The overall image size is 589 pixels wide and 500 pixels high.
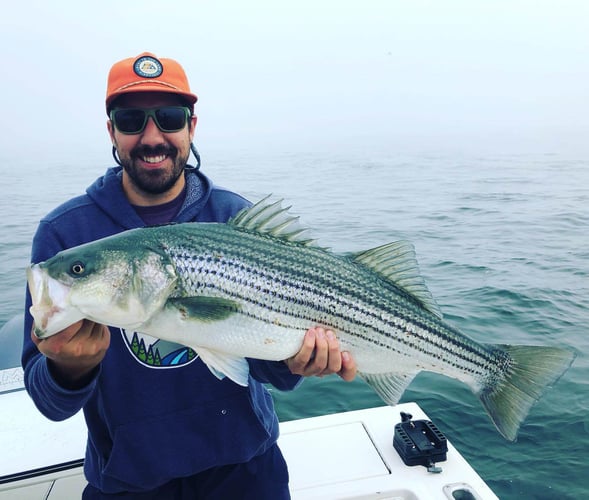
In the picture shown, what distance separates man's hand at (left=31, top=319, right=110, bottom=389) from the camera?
236 cm

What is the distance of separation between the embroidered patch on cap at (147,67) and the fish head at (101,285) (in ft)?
3.73

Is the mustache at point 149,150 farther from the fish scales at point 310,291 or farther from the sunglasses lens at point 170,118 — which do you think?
the fish scales at point 310,291

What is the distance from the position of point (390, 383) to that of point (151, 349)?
147 centimetres

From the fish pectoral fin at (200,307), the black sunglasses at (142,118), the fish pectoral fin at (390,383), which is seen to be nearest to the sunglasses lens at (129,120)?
the black sunglasses at (142,118)

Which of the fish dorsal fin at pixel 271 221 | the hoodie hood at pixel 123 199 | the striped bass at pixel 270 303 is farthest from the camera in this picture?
the hoodie hood at pixel 123 199

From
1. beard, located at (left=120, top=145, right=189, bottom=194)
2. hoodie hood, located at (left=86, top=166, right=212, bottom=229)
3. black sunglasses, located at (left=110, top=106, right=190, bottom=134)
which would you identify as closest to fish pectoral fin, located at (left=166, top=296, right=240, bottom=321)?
hoodie hood, located at (left=86, top=166, right=212, bottom=229)

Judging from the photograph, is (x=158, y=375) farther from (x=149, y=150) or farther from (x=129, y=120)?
(x=129, y=120)

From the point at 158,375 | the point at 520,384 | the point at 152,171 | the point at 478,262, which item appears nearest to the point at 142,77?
the point at 152,171

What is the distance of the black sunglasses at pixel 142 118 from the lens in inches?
122

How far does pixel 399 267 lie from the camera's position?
310 cm

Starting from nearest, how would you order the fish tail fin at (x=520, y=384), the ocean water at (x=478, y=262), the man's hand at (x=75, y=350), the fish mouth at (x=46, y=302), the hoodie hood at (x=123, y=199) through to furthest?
the fish mouth at (x=46, y=302) → the man's hand at (x=75, y=350) → the fish tail fin at (x=520, y=384) → the hoodie hood at (x=123, y=199) → the ocean water at (x=478, y=262)

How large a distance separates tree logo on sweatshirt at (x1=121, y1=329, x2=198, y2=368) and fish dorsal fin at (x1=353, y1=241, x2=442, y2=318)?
1.25 metres

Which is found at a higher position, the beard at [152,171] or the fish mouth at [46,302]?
the beard at [152,171]

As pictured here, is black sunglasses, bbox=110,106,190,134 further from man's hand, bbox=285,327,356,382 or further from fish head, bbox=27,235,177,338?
man's hand, bbox=285,327,356,382
